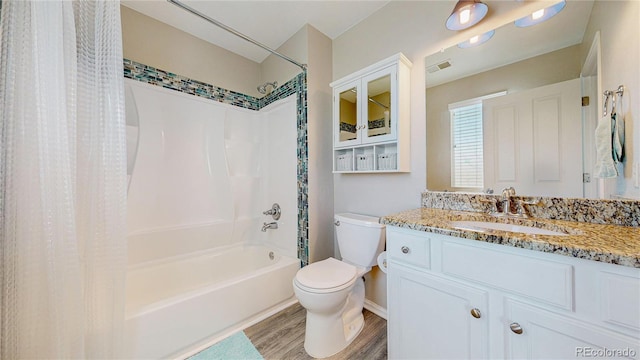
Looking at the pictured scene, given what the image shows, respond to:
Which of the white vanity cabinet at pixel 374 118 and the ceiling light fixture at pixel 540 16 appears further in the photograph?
the white vanity cabinet at pixel 374 118

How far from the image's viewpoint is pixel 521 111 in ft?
3.74

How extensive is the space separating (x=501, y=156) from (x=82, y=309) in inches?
83.5

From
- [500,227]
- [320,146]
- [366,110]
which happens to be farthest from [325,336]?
[366,110]

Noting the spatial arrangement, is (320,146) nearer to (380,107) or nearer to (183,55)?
(380,107)

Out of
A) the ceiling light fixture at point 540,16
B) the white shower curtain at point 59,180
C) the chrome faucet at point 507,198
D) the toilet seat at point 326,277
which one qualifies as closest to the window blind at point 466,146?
the chrome faucet at point 507,198

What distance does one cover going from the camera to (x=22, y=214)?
796 millimetres

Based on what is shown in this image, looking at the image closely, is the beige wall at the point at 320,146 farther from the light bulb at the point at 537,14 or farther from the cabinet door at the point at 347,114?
the light bulb at the point at 537,14

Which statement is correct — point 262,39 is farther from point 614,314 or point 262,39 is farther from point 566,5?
point 614,314

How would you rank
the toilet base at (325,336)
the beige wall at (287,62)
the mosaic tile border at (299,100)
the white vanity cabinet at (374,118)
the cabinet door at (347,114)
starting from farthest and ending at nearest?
1. the beige wall at (287,62)
2. the mosaic tile border at (299,100)
3. the cabinet door at (347,114)
4. the white vanity cabinet at (374,118)
5. the toilet base at (325,336)

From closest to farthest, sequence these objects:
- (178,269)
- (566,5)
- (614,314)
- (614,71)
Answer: (614,314)
(614,71)
(566,5)
(178,269)

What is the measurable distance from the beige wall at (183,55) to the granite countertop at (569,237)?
2.17 meters

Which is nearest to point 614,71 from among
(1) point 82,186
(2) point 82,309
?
(1) point 82,186

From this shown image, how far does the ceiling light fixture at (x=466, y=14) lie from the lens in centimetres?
122

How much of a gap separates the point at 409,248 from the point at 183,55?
7.96ft
